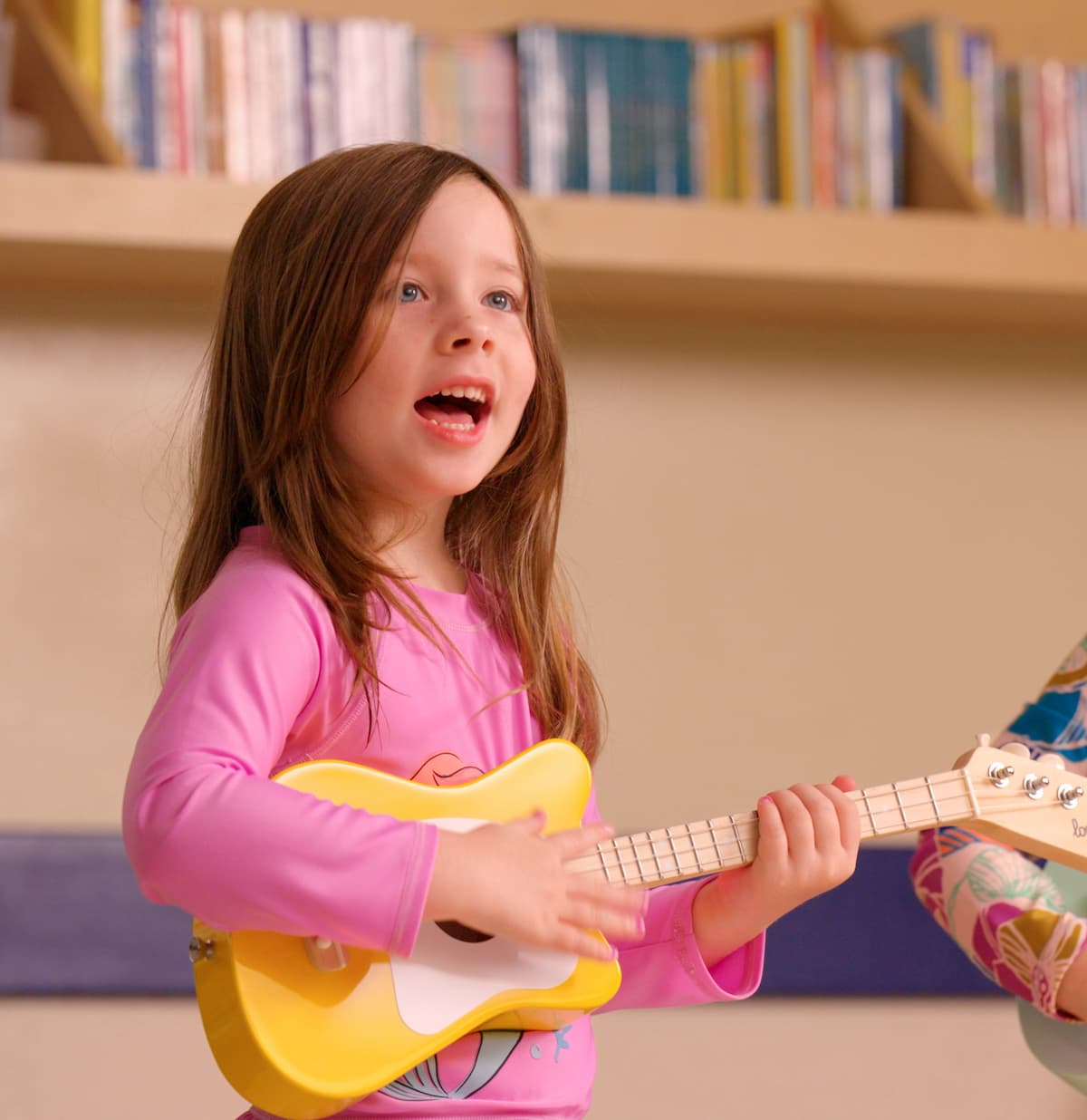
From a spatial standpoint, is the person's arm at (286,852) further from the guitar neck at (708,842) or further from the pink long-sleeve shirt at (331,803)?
the guitar neck at (708,842)

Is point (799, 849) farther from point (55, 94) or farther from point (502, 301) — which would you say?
point (55, 94)

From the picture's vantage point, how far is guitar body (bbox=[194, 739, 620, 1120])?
0.90 m

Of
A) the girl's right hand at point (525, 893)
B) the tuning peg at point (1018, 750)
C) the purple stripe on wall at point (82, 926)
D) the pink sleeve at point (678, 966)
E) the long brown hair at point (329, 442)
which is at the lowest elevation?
the purple stripe on wall at point (82, 926)

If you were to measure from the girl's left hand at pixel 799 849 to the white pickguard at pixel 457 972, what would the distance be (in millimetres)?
140

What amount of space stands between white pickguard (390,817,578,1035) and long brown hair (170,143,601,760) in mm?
157

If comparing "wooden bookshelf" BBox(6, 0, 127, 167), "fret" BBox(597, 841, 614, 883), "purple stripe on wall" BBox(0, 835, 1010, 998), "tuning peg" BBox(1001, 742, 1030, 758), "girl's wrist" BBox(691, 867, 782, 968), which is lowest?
"purple stripe on wall" BBox(0, 835, 1010, 998)

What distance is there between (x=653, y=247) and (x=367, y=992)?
119 centimetres

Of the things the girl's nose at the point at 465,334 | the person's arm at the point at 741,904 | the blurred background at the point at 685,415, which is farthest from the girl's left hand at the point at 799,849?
the blurred background at the point at 685,415

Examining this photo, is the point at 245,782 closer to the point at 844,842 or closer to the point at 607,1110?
the point at 844,842

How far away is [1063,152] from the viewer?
6.90 feet

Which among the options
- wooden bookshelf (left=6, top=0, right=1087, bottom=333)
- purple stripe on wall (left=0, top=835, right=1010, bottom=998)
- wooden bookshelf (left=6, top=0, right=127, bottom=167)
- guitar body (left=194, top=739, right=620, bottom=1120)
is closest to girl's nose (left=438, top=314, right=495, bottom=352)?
guitar body (left=194, top=739, right=620, bottom=1120)

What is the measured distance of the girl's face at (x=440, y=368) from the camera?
40.1 inches

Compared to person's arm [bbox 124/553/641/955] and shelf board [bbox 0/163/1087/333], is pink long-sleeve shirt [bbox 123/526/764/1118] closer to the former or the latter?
person's arm [bbox 124/553/641/955]

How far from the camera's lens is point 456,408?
1067 mm
